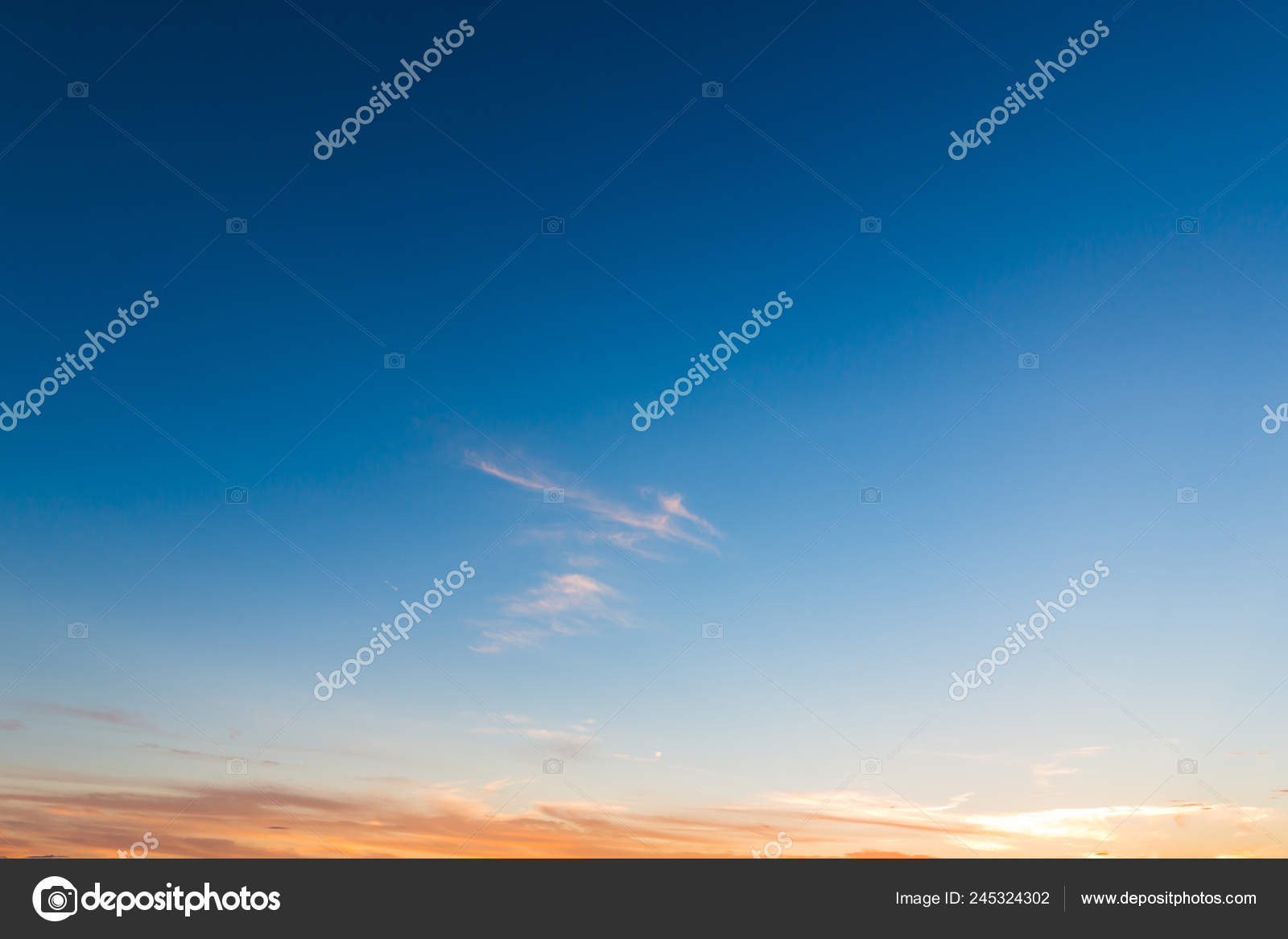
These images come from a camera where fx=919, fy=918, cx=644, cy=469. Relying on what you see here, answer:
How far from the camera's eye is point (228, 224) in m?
23.7
